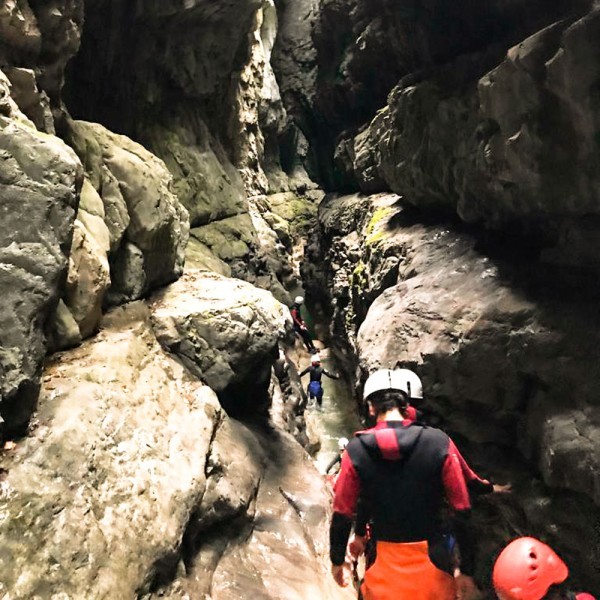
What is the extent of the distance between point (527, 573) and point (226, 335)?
5.62 meters

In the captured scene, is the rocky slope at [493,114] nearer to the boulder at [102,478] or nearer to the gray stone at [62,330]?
the boulder at [102,478]

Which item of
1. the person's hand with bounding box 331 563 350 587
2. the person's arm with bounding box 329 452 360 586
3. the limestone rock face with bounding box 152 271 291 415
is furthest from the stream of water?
the person's arm with bounding box 329 452 360 586

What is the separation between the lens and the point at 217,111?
20.2m

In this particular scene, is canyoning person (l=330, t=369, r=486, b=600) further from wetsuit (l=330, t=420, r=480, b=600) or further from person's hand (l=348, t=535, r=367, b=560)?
person's hand (l=348, t=535, r=367, b=560)

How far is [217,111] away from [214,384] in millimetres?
15536

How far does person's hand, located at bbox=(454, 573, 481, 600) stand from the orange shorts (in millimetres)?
67

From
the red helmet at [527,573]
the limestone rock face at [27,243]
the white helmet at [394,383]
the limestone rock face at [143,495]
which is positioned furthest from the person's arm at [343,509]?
the limestone rock face at [27,243]

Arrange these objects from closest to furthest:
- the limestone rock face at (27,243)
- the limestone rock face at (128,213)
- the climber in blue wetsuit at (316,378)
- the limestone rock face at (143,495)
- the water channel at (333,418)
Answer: the limestone rock face at (143,495) → the limestone rock face at (27,243) → the limestone rock face at (128,213) → the water channel at (333,418) → the climber in blue wetsuit at (316,378)

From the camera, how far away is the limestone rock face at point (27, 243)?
182 inches

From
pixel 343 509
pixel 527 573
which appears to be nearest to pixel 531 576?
pixel 527 573

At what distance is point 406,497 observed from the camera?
379 cm

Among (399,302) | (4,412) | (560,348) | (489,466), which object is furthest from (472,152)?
(4,412)

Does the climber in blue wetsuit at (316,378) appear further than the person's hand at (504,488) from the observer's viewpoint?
Yes

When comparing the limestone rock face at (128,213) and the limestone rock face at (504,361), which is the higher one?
the limestone rock face at (128,213)
